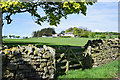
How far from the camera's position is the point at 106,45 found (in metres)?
13.1

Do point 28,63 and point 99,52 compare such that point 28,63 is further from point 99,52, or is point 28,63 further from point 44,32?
point 44,32

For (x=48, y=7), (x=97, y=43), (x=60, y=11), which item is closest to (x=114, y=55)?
(x=97, y=43)

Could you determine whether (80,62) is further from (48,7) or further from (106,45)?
(48,7)

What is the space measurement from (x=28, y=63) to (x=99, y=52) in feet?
22.2

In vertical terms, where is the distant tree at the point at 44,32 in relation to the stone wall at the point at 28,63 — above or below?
below

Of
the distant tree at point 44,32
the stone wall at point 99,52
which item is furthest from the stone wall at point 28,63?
the distant tree at point 44,32

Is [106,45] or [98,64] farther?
[106,45]

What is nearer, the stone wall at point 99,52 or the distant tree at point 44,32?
the stone wall at point 99,52

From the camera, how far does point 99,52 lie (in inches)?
473

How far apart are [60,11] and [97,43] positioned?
12.9 feet

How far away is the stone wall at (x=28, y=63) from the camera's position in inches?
243

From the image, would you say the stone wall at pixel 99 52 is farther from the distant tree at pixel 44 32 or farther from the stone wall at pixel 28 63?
the distant tree at pixel 44 32

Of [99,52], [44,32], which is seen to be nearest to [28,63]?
[99,52]

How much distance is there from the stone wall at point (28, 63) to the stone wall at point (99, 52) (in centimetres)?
362
